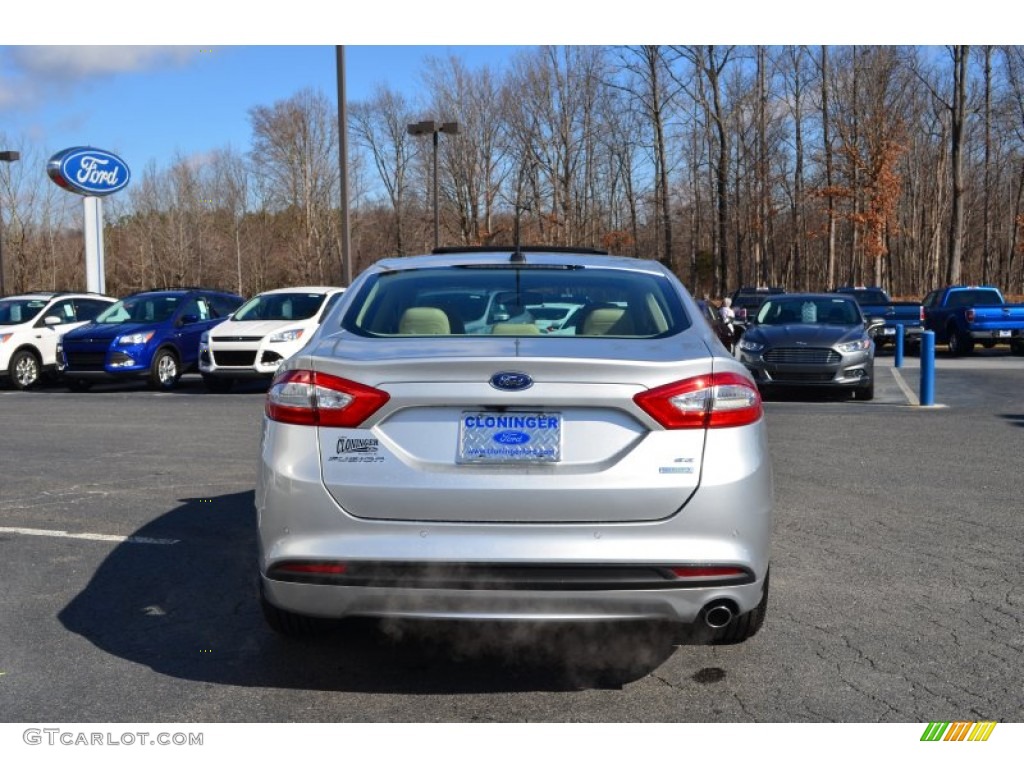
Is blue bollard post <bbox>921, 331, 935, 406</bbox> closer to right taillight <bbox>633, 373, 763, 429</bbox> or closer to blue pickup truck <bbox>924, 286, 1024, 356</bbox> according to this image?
right taillight <bbox>633, 373, 763, 429</bbox>

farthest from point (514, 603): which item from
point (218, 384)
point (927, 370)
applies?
point (218, 384)

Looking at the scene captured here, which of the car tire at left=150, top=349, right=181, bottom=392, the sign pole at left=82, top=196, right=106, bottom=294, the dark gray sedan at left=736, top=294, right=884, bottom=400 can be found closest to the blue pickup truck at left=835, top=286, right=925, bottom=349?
the dark gray sedan at left=736, top=294, right=884, bottom=400

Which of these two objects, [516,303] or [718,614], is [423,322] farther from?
[718,614]

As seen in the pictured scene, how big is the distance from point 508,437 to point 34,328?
711 inches

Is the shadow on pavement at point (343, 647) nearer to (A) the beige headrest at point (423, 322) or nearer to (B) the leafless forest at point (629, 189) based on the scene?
(A) the beige headrest at point (423, 322)

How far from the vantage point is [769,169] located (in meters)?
56.1

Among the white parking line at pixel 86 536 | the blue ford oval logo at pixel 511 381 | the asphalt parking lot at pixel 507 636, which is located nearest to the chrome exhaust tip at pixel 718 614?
the asphalt parking lot at pixel 507 636

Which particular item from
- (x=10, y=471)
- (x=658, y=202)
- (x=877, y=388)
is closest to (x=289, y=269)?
(x=658, y=202)

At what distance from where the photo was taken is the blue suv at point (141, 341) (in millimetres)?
18047

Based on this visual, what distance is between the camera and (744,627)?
4270 mm

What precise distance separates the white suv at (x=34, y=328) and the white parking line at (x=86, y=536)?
44.2 ft

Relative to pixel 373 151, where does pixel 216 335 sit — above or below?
below

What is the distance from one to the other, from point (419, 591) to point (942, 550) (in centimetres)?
379

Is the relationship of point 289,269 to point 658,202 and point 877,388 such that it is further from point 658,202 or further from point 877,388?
point 877,388
